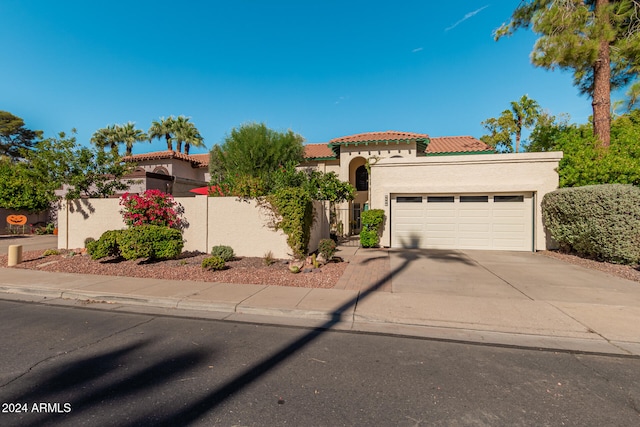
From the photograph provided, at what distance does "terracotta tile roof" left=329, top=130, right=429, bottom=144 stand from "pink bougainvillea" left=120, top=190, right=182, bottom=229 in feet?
39.1

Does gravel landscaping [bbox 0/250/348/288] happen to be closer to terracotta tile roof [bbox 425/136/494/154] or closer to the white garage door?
the white garage door

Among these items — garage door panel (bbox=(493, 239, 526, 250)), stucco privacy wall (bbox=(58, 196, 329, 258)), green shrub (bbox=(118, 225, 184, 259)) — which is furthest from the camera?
garage door panel (bbox=(493, 239, 526, 250))

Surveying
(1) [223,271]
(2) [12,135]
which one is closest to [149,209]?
(1) [223,271]

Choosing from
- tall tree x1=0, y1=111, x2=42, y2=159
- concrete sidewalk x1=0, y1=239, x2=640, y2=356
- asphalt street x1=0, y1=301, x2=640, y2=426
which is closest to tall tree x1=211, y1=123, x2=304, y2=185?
concrete sidewalk x1=0, y1=239, x2=640, y2=356

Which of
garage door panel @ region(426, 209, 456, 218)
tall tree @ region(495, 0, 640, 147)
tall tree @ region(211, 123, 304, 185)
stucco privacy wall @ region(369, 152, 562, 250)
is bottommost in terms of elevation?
garage door panel @ region(426, 209, 456, 218)

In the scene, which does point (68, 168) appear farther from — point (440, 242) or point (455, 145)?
point (455, 145)

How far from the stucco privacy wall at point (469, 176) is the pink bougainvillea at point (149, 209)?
8.32 metres

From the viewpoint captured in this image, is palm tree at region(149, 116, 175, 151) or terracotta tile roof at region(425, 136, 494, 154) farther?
palm tree at region(149, 116, 175, 151)

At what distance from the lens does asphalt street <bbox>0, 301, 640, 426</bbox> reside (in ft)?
8.59

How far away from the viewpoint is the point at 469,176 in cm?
1284

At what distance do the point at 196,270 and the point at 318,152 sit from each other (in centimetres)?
1613

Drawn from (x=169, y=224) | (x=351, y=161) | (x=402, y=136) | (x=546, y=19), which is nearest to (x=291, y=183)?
(x=169, y=224)

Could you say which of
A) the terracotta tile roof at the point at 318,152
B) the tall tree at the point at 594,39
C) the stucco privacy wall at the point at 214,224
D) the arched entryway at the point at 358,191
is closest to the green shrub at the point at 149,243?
the stucco privacy wall at the point at 214,224

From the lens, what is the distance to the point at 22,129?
37.3 meters
